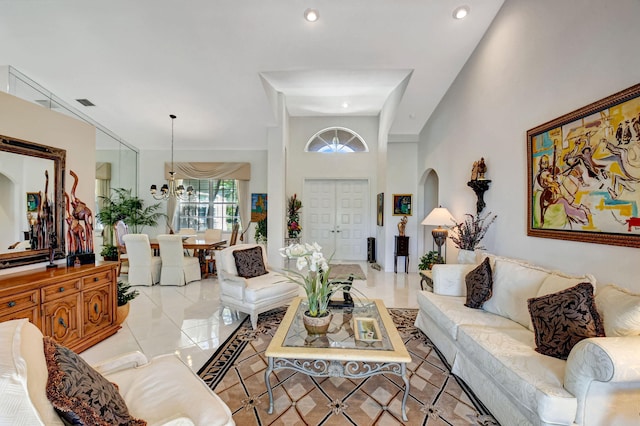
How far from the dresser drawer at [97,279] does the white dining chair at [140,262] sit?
1741 millimetres

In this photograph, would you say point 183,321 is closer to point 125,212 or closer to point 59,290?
point 59,290

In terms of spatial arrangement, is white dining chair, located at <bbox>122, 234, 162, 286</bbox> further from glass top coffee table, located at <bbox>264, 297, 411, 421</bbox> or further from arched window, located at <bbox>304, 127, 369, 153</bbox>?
arched window, located at <bbox>304, 127, 369, 153</bbox>

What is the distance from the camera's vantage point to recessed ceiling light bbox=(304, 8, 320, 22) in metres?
3.09

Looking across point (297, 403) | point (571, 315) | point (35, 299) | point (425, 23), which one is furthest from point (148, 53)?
point (571, 315)

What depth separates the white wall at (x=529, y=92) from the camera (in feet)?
6.13

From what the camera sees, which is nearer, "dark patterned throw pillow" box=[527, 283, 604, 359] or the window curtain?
"dark patterned throw pillow" box=[527, 283, 604, 359]

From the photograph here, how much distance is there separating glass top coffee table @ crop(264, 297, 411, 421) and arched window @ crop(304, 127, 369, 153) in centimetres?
569

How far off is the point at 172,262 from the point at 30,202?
88.0 inches

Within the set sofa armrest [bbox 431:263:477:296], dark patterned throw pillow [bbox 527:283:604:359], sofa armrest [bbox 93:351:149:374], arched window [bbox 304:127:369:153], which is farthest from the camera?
arched window [bbox 304:127:369:153]

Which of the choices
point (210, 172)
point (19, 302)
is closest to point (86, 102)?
point (210, 172)

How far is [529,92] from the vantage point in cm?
266

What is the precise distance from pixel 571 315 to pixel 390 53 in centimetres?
361

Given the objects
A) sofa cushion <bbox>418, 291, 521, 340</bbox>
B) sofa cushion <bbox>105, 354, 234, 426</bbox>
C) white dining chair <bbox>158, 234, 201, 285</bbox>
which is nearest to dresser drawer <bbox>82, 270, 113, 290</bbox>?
sofa cushion <bbox>105, 354, 234, 426</bbox>

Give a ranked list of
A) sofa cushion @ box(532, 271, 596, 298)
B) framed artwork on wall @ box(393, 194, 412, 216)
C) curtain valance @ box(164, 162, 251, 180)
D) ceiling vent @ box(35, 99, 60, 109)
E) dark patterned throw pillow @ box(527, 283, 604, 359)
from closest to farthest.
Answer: dark patterned throw pillow @ box(527, 283, 604, 359) → sofa cushion @ box(532, 271, 596, 298) → ceiling vent @ box(35, 99, 60, 109) → framed artwork on wall @ box(393, 194, 412, 216) → curtain valance @ box(164, 162, 251, 180)
